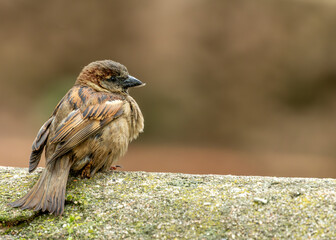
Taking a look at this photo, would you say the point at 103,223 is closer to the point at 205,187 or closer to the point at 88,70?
the point at 205,187

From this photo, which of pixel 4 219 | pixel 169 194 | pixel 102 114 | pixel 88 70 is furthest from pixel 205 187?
pixel 88 70

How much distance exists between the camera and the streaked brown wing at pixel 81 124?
2936mm

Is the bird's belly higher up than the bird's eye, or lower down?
lower down

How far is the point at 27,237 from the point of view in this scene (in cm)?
245

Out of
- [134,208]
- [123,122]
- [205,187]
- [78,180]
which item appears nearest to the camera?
[134,208]

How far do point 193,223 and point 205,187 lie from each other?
1.34ft

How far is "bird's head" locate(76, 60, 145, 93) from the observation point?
3.58 metres

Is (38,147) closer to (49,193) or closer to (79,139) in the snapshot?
(79,139)

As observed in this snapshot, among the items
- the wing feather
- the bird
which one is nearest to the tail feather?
the bird

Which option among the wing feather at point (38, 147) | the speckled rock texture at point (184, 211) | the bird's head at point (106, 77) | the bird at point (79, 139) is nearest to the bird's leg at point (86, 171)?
the bird at point (79, 139)

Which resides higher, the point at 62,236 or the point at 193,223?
the point at 193,223

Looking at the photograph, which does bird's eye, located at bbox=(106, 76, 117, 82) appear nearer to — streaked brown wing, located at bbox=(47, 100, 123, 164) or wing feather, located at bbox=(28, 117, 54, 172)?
streaked brown wing, located at bbox=(47, 100, 123, 164)

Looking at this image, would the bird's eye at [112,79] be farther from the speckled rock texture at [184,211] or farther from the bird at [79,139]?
the speckled rock texture at [184,211]

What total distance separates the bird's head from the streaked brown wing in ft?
1.13
